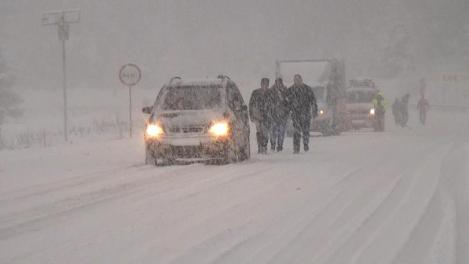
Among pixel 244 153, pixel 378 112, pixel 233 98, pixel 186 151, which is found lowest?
pixel 244 153

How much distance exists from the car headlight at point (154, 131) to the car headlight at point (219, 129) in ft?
3.13

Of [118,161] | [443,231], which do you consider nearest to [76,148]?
[118,161]

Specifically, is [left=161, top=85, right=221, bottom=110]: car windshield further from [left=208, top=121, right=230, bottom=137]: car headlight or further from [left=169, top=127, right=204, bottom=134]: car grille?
[left=169, top=127, right=204, bottom=134]: car grille

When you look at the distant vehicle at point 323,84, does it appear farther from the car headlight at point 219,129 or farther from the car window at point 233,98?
the car headlight at point 219,129

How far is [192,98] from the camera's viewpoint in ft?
49.6

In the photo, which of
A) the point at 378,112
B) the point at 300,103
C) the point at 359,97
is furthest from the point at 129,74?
the point at 359,97

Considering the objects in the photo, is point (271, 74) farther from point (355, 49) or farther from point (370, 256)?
point (370, 256)

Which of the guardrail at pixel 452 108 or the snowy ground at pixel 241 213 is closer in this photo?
the snowy ground at pixel 241 213

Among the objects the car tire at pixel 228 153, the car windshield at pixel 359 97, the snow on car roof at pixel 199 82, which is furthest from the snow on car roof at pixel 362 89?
the car tire at pixel 228 153

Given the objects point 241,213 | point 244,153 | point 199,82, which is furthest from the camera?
point 199,82

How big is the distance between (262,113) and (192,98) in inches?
106

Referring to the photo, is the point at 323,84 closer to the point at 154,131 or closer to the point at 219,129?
the point at 219,129

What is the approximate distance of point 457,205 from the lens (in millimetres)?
8234

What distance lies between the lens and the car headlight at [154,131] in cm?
1398
